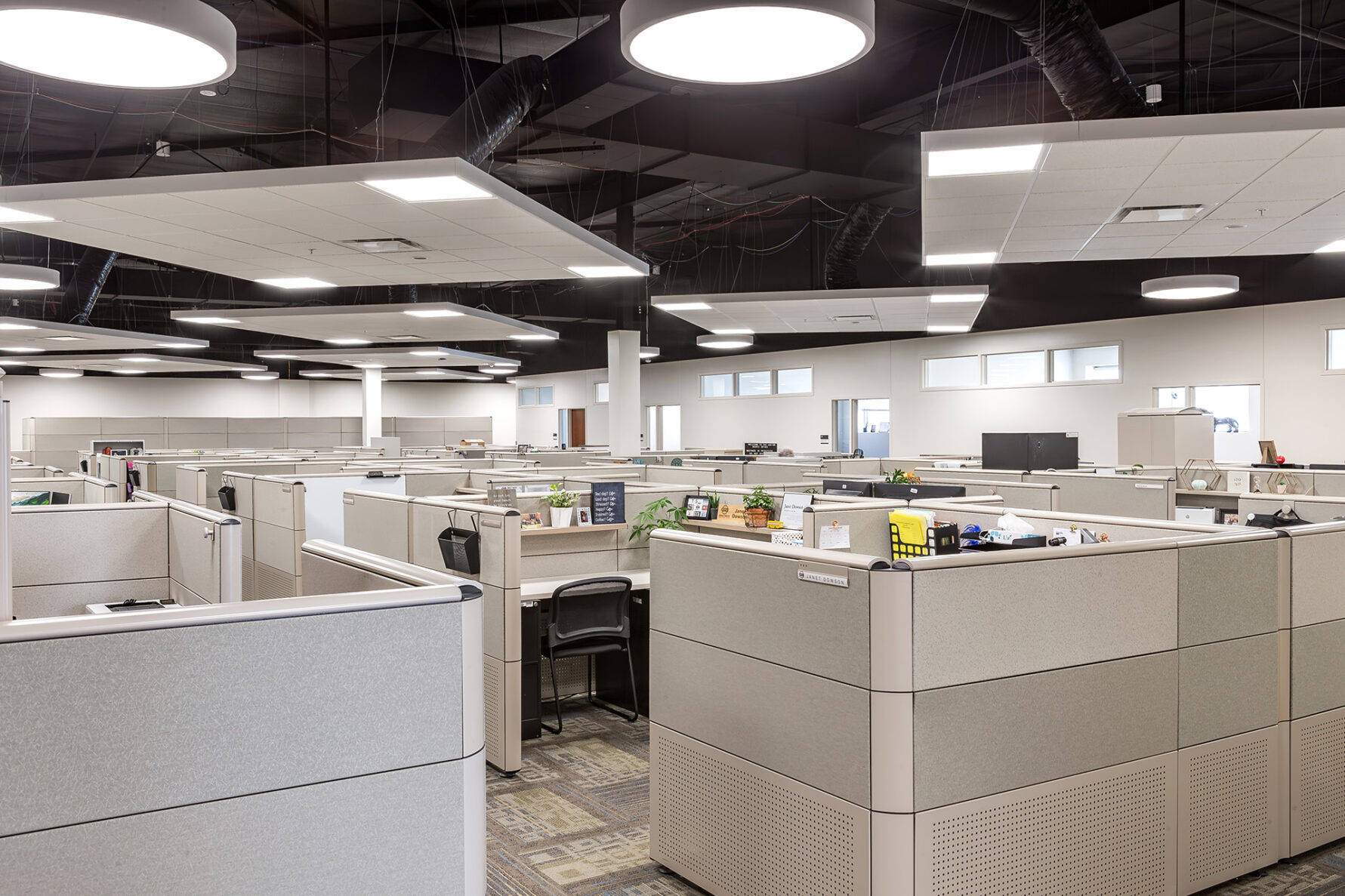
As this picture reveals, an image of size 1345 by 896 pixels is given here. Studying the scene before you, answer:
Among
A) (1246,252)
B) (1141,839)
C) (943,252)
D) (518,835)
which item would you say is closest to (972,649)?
(1141,839)

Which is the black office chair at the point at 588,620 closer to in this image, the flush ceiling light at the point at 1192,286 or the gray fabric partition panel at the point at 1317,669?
the gray fabric partition panel at the point at 1317,669

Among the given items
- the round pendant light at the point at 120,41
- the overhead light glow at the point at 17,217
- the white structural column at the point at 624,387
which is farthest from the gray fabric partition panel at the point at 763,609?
the white structural column at the point at 624,387

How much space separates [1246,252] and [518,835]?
707 centimetres

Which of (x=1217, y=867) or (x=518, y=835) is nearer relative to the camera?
(x=1217, y=867)

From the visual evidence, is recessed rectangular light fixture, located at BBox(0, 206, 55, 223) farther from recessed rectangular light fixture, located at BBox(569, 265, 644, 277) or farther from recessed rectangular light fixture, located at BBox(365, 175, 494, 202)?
recessed rectangular light fixture, located at BBox(569, 265, 644, 277)

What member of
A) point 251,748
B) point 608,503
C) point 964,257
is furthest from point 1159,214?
point 251,748

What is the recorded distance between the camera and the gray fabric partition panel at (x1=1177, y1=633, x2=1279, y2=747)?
9.73 ft

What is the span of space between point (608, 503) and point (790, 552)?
9.81 ft

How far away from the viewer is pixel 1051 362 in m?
13.0

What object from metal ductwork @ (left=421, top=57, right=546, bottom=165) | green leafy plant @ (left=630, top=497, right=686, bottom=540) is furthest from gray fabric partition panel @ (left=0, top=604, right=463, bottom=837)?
metal ductwork @ (left=421, top=57, right=546, bottom=165)

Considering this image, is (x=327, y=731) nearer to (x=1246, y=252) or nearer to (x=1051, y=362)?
(x=1246, y=252)

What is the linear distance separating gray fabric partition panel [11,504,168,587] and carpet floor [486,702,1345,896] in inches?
70.6

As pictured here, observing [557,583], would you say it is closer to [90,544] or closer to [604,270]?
[90,544]

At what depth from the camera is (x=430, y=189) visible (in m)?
5.12
